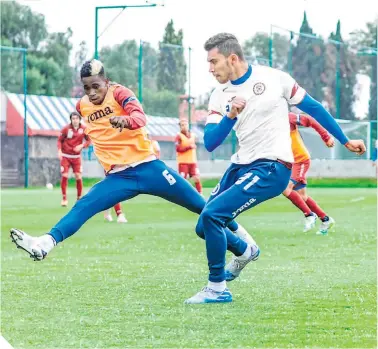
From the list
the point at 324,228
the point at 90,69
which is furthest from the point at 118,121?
the point at 324,228

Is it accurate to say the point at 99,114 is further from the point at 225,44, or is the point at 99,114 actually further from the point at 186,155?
the point at 186,155

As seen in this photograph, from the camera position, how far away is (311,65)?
161 ft

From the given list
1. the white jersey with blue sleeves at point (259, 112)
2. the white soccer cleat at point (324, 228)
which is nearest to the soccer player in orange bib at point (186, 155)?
the white soccer cleat at point (324, 228)

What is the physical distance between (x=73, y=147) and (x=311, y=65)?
26.7 meters

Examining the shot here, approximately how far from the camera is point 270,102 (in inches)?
316

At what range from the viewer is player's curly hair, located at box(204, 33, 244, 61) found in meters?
7.91

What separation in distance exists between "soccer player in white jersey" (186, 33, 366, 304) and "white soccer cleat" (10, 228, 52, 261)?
1.45 m

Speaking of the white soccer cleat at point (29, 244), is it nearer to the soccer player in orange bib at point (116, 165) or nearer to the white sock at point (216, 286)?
the soccer player in orange bib at point (116, 165)

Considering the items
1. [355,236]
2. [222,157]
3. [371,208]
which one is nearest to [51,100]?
[222,157]

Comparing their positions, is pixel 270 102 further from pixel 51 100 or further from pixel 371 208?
pixel 51 100

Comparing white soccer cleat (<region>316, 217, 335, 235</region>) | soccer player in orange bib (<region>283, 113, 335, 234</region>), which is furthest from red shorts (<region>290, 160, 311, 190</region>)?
white soccer cleat (<region>316, 217, 335, 235</region>)

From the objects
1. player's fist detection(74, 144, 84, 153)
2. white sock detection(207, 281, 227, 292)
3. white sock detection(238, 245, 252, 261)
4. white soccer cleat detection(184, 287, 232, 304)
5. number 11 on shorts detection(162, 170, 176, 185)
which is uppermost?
number 11 on shorts detection(162, 170, 176, 185)

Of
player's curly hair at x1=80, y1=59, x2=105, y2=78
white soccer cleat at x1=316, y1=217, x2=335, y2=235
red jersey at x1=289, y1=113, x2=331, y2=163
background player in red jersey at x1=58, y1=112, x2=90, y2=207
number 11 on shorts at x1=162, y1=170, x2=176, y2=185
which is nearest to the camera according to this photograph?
player's curly hair at x1=80, y1=59, x2=105, y2=78

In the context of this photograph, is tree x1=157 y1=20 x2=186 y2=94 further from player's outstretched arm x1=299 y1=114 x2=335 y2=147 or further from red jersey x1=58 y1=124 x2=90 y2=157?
player's outstretched arm x1=299 y1=114 x2=335 y2=147
